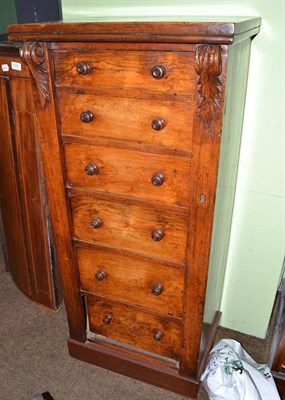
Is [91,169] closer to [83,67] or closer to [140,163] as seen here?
[140,163]

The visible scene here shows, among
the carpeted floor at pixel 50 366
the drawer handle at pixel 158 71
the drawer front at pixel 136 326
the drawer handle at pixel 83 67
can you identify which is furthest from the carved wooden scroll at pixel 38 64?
the carpeted floor at pixel 50 366

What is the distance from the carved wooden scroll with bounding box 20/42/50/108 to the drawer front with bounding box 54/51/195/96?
4cm

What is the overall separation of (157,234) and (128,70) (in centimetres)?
55

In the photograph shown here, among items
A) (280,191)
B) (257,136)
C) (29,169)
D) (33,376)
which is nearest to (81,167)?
(29,169)

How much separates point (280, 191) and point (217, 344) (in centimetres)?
79

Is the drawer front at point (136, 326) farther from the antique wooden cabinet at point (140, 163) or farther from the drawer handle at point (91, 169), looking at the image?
the drawer handle at point (91, 169)

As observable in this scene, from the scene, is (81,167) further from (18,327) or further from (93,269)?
(18,327)

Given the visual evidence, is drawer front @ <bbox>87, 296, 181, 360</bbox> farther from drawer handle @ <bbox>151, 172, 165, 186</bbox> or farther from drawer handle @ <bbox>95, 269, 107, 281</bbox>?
drawer handle @ <bbox>151, 172, 165, 186</bbox>

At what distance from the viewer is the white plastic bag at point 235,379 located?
152 centimetres

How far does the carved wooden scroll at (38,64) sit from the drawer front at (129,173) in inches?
7.7

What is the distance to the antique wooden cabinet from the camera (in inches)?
41.4

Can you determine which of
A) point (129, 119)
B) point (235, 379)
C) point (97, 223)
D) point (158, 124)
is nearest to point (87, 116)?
point (129, 119)

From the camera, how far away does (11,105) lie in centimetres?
174

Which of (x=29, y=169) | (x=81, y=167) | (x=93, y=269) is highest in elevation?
(x=81, y=167)
